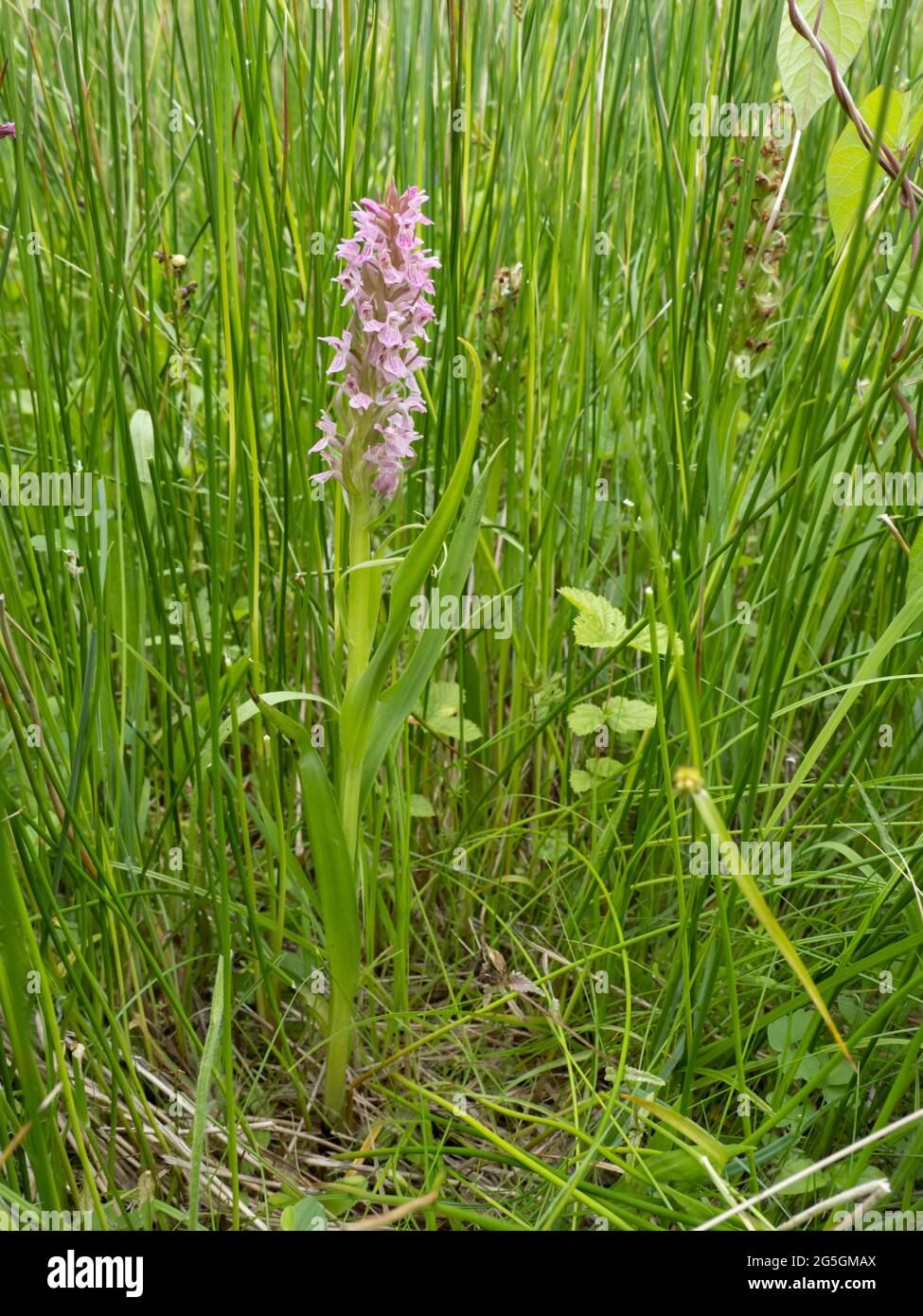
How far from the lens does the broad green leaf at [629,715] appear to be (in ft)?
3.88

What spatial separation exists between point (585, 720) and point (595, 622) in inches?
4.7

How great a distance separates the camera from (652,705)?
4.11 ft

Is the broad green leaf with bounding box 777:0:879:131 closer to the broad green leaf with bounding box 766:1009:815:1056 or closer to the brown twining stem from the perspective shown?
the brown twining stem

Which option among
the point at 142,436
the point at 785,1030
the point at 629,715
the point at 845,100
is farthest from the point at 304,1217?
the point at 845,100

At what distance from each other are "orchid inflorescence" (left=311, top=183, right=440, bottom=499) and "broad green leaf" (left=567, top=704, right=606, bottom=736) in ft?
1.22

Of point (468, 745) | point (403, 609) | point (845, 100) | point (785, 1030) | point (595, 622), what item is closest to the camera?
point (845, 100)

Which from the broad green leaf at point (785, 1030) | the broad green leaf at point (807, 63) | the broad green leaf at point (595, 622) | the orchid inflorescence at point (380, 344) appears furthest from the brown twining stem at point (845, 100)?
the broad green leaf at point (785, 1030)

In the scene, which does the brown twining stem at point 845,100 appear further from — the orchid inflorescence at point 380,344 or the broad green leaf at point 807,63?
the orchid inflorescence at point 380,344

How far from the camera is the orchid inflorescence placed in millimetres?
885

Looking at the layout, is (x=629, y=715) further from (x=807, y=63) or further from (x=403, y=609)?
(x=807, y=63)

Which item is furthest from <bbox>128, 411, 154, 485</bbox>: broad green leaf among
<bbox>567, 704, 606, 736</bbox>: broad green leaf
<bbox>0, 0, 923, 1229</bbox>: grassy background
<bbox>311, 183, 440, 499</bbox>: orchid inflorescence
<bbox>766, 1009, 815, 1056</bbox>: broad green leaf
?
<bbox>766, 1009, 815, 1056</bbox>: broad green leaf

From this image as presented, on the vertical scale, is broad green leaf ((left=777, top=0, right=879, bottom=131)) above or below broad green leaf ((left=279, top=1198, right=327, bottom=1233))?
above

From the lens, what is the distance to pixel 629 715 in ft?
3.97
